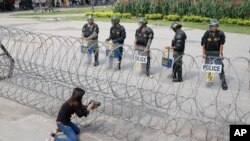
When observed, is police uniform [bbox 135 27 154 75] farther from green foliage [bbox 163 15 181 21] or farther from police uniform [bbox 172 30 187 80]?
green foliage [bbox 163 15 181 21]

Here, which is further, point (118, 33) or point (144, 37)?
point (118, 33)

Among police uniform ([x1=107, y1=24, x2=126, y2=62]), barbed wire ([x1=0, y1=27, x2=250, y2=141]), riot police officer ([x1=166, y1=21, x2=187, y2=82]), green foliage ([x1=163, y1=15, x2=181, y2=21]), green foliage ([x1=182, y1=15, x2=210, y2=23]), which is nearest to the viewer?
barbed wire ([x1=0, y1=27, x2=250, y2=141])

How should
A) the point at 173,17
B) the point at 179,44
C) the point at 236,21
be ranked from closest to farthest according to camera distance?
the point at 179,44, the point at 236,21, the point at 173,17

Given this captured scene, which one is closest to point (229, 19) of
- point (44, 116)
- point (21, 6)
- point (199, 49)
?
point (199, 49)

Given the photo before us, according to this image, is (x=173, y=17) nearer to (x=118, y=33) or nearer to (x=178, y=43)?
(x=118, y=33)

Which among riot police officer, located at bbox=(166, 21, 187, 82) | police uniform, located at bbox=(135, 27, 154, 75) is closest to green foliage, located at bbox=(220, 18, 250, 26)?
police uniform, located at bbox=(135, 27, 154, 75)

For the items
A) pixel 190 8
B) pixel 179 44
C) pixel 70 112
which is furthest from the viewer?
pixel 190 8

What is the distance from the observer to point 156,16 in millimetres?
29406

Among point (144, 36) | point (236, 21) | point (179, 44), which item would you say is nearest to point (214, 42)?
point (179, 44)

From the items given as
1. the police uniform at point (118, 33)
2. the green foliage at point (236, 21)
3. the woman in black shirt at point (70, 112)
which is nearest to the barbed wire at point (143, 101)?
the woman in black shirt at point (70, 112)

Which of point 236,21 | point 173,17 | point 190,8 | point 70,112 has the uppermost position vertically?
point 190,8

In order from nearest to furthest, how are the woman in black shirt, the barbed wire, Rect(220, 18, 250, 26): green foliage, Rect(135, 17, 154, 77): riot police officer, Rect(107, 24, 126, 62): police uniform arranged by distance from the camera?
the woman in black shirt → the barbed wire → Rect(135, 17, 154, 77): riot police officer → Rect(107, 24, 126, 62): police uniform → Rect(220, 18, 250, 26): green foliage

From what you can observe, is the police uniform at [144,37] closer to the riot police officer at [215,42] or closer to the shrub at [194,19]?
the riot police officer at [215,42]

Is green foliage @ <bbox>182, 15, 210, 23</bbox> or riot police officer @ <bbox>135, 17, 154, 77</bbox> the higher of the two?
riot police officer @ <bbox>135, 17, 154, 77</bbox>
